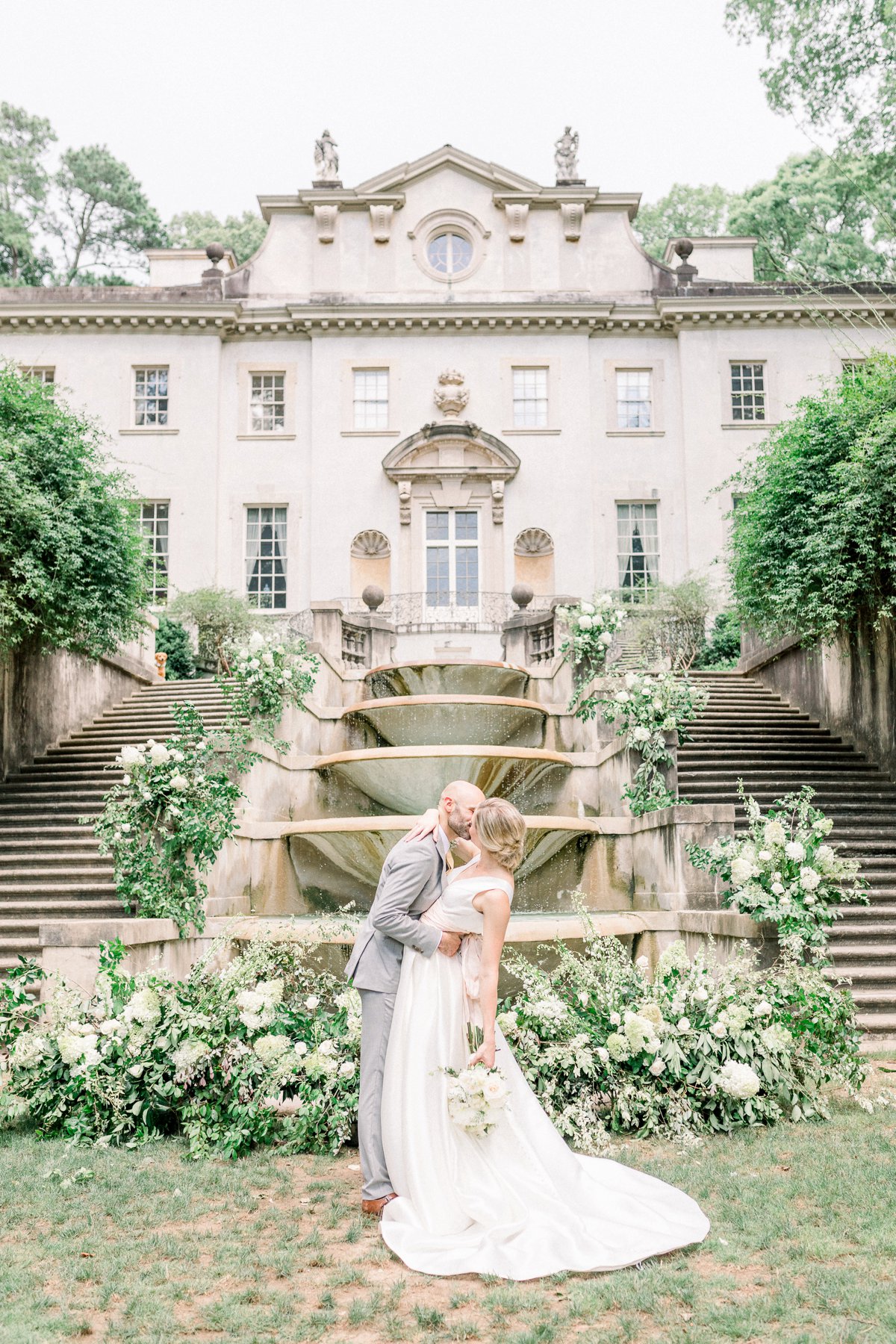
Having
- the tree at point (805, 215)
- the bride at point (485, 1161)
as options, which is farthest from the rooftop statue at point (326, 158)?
the bride at point (485, 1161)

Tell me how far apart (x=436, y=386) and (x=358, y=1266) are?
82.3 ft

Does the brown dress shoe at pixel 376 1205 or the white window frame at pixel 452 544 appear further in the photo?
the white window frame at pixel 452 544

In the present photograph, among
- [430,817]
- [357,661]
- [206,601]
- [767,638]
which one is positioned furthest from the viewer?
[206,601]

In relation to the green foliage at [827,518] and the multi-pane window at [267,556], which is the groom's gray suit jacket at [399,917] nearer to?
the green foliage at [827,518]

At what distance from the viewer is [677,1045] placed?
247 inches

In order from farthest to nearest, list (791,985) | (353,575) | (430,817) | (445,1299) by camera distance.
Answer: (353,575), (791,985), (430,817), (445,1299)

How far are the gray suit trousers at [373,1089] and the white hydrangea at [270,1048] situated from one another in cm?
116

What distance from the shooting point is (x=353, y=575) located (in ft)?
88.4

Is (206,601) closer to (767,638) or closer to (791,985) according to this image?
(767,638)

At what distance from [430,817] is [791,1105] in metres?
3.02

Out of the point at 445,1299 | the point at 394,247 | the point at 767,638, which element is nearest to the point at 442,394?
the point at 394,247

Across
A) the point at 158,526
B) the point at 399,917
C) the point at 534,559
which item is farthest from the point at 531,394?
the point at 399,917

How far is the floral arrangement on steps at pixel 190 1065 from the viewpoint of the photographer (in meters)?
6.00

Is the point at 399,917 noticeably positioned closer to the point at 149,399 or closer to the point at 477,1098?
the point at 477,1098
